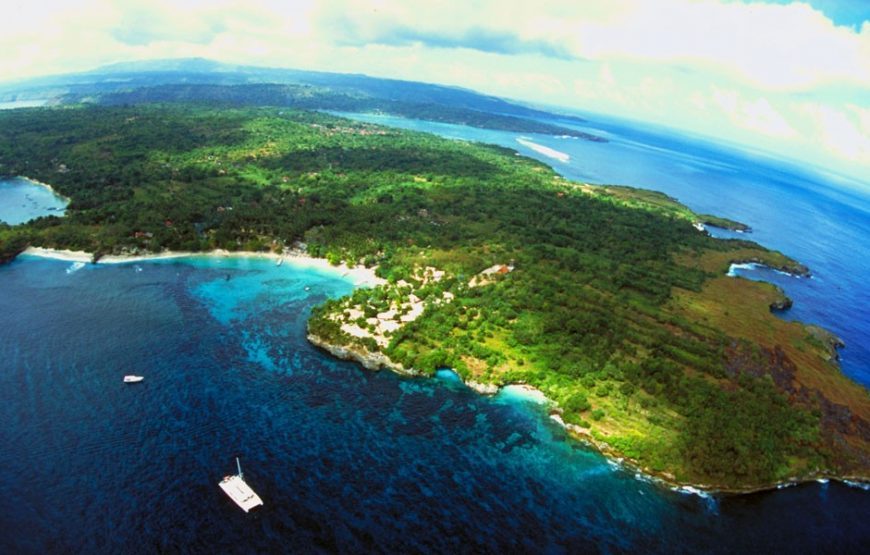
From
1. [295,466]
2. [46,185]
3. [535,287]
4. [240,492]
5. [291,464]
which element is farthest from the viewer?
[46,185]

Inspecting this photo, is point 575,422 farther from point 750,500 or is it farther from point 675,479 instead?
point 750,500

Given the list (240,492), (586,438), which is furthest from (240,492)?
(586,438)

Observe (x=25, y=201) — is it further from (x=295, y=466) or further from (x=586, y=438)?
(x=586, y=438)

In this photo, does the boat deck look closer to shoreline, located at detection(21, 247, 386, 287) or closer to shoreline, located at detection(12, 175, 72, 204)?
shoreline, located at detection(21, 247, 386, 287)

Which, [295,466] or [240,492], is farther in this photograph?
[295,466]

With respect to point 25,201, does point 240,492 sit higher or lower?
lower

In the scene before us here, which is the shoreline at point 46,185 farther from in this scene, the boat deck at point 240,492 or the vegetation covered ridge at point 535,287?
the boat deck at point 240,492

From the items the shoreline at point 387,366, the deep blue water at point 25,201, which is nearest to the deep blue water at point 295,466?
the shoreline at point 387,366
